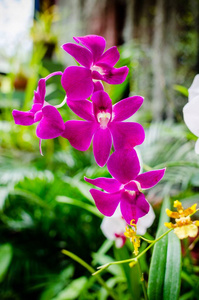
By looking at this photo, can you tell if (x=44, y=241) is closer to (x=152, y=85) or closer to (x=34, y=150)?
(x=34, y=150)

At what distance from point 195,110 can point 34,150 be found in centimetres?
154

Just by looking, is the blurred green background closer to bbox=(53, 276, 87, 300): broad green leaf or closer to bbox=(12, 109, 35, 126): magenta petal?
bbox=(53, 276, 87, 300): broad green leaf

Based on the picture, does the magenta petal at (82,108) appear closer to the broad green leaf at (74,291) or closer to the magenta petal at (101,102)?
the magenta petal at (101,102)

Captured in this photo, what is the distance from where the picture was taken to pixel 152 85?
2.25 metres

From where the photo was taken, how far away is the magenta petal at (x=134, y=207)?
259 millimetres

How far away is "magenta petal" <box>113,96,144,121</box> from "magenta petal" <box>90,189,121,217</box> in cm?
7

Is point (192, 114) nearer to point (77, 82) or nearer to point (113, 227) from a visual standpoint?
point (77, 82)

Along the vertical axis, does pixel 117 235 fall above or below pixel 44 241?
above

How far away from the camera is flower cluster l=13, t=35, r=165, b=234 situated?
252mm

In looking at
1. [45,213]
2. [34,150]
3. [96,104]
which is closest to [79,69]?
[96,104]

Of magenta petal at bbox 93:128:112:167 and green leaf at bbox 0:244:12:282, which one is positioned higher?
magenta petal at bbox 93:128:112:167

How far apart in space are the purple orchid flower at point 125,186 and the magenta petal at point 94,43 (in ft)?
0.31

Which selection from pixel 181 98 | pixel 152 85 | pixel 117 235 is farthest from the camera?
pixel 152 85

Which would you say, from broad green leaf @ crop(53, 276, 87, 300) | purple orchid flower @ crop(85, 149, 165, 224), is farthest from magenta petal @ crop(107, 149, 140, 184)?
broad green leaf @ crop(53, 276, 87, 300)
